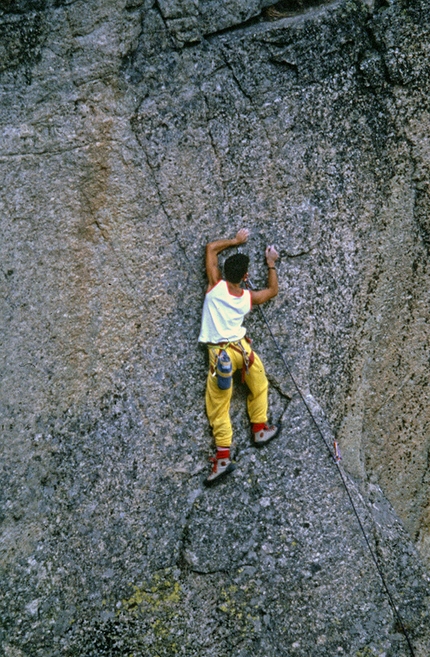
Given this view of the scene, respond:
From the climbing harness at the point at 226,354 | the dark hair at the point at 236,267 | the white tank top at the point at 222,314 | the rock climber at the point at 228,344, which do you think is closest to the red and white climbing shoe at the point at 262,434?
the rock climber at the point at 228,344

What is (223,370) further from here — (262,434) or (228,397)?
(262,434)

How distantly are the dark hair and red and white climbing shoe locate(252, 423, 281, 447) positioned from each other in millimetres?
1034

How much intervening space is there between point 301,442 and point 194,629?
1.43 m

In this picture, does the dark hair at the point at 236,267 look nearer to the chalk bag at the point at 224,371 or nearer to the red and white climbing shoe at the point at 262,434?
the chalk bag at the point at 224,371

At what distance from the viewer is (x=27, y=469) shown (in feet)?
17.0

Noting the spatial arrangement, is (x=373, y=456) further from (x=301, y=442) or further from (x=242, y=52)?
(x=242, y=52)

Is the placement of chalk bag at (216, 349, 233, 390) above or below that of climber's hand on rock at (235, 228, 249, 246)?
below

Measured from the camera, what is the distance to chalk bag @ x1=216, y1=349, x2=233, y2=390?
506cm

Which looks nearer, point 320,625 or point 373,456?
point 320,625

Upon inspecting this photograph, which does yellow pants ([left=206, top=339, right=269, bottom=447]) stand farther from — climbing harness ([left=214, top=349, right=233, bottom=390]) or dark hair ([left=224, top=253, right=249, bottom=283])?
dark hair ([left=224, top=253, right=249, bottom=283])

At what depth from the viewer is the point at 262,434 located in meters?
5.40

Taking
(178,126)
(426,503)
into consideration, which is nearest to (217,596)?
(426,503)

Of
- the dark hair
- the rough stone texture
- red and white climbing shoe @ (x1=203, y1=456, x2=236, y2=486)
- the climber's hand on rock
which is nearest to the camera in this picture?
the rough stone texture

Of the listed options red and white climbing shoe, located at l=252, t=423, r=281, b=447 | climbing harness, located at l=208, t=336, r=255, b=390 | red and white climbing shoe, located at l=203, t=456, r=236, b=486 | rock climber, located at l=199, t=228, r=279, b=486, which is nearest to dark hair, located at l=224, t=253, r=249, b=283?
rock climber, located at l=199, t=228, r=279, b=486
